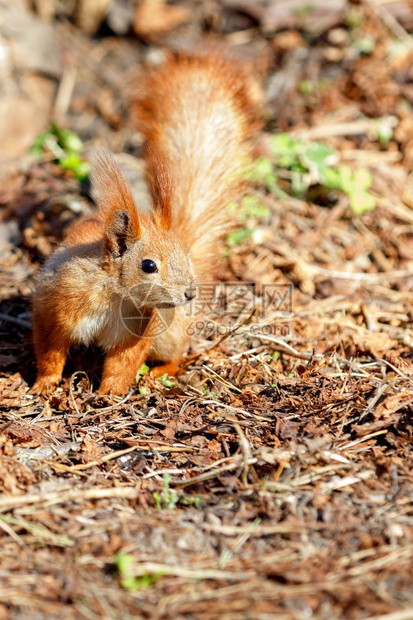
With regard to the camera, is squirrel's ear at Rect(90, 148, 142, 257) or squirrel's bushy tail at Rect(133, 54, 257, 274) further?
squirrel's bushy tail at Rect(133, 54, 257, 274)

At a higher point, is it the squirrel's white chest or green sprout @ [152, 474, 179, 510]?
the squirrel's white chest

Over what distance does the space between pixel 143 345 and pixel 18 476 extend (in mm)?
1099

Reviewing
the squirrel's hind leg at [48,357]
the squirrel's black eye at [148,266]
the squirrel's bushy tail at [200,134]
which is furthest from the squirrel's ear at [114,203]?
the squirrel's bushy tail at [200,134]

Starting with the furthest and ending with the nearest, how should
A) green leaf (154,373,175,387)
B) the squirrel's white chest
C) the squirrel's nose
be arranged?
green leaf (154,373,175,387), the squirrel's white chest, the squirrel's nose

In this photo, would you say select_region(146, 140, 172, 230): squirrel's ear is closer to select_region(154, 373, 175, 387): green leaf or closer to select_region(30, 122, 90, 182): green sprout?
select_region(154, 373, 175, 387): green leaf

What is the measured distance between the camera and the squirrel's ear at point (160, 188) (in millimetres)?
3377

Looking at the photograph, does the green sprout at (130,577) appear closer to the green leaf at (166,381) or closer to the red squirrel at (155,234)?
the red squirrel at (155,234)

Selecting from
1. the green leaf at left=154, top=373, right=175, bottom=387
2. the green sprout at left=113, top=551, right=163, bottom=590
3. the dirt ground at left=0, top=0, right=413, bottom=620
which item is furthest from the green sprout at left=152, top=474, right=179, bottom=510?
the green leaf at left=154, top=373, right=175, bottom=387

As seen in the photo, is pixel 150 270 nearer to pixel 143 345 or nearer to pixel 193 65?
pixel 143 345

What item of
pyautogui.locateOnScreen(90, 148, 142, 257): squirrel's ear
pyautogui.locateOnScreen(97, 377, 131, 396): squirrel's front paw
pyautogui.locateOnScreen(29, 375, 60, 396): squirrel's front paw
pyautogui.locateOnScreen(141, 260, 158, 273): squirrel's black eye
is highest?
pyautogui.locateOnScreen(90, 148, 142, 257): squirrel's ear

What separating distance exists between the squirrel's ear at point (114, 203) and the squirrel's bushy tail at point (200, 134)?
72 cm

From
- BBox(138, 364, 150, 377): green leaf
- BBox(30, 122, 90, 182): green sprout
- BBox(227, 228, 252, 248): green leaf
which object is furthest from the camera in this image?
BBox(30, 122, 90, 182): green sprout

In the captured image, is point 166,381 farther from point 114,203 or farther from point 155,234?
point 114,203

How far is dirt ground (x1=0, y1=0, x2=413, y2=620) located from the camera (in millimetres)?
2289
